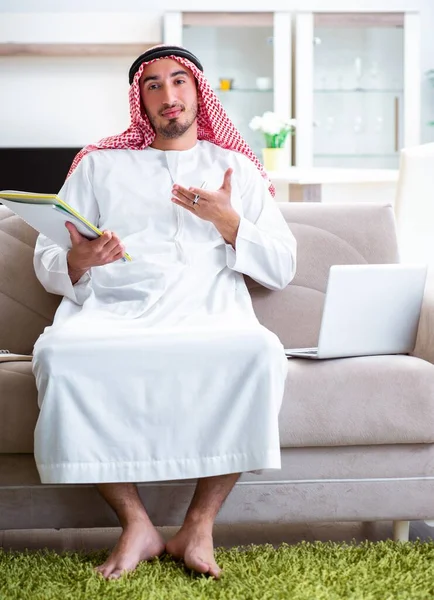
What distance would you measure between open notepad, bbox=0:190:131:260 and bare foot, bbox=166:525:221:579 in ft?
2.49

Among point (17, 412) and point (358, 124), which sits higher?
point (358, 124)

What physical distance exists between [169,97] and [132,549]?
1.35 metres

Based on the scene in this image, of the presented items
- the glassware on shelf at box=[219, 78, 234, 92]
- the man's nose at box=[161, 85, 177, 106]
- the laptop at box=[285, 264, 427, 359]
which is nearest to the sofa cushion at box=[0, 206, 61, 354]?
the man's nose at box=[161, 85, 177, 106]

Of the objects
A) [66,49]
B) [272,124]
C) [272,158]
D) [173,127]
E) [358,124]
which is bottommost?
[173,127]

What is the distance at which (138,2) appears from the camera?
6.50 metres

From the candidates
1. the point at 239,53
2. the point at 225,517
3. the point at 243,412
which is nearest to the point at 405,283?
the point at 243,412

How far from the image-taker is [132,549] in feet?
6.91

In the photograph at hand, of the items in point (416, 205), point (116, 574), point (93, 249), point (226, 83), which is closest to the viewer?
point (116, 574)

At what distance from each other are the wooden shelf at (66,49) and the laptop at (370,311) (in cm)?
438

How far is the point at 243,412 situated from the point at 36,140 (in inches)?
195

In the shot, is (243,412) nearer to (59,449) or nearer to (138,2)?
(59,449)

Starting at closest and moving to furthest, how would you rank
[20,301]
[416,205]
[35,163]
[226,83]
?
[20,301] < [416,205] < [226,83] < [35,163]

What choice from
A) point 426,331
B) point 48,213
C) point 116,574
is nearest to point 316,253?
point 426,331

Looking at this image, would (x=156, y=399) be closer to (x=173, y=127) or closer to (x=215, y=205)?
(x=215, y=205)
